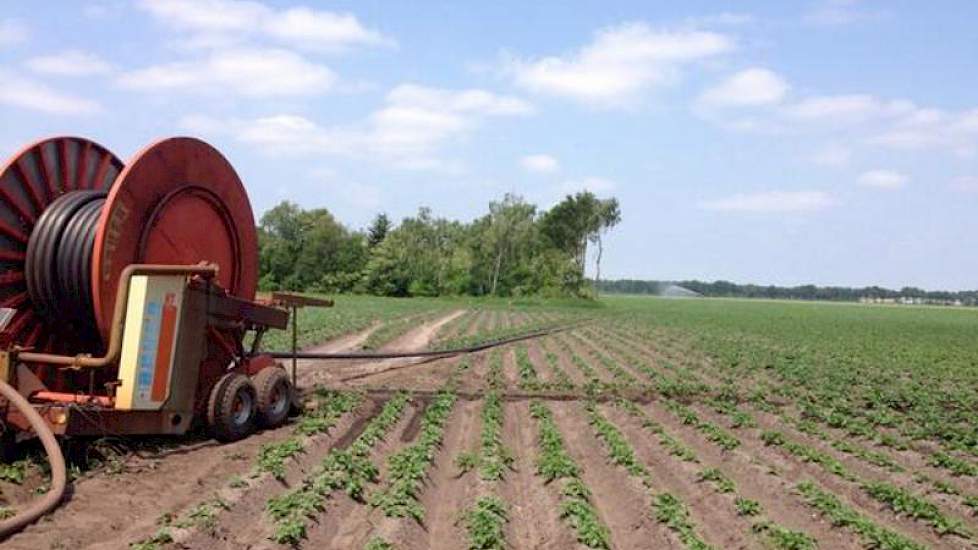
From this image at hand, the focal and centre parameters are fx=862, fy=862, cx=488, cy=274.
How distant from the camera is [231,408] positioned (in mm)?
9102

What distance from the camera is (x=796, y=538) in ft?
22.1

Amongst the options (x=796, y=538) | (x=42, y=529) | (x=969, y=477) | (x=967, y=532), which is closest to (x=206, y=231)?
(x=42, y=529)

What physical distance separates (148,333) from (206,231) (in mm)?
2072

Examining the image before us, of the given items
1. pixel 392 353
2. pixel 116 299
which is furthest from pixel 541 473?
pixel 392 353

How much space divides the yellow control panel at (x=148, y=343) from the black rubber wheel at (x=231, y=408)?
3.03 ft

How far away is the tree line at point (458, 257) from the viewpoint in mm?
89125

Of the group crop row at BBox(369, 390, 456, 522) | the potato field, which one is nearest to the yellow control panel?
the potato field

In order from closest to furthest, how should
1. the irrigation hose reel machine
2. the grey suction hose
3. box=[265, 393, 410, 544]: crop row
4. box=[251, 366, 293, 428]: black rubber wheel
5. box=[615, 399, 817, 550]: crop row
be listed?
the grey suction hose, box=[265, 393, 410, 544]: crop row, box=[615, 399, 817, 550]: crop row, the irrigation hose reel machine, box=[251, 366, 293, 428]: black rubber wheel

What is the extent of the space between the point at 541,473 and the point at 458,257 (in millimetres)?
87683

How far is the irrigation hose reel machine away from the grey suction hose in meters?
0.09

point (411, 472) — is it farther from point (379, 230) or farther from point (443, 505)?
point (379, 230)

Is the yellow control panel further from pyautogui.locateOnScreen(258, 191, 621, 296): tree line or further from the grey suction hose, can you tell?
pyautogui.locateOnScreen(258, 191, 621, 296): tree line

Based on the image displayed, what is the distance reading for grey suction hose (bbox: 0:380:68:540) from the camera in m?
5.88

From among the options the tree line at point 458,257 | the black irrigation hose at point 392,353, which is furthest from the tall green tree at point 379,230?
the black irrigation hose at point 392,353
